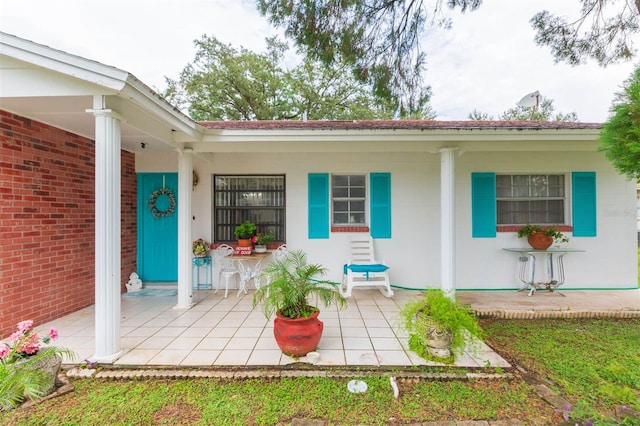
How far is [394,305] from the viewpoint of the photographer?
4.44 metres

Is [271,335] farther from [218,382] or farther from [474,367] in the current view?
[474,367]

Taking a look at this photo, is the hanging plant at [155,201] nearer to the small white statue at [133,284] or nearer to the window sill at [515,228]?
the small white statue at [133,284]

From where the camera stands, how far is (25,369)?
2.22m

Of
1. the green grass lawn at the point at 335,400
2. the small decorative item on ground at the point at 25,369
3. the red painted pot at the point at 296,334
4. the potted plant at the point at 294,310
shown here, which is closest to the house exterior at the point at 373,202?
the green grass lawn at the point at 335,400

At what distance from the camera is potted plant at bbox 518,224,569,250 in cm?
500

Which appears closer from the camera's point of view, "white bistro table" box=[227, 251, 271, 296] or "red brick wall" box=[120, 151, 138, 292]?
"white bistro table" box=[227, 251, 271, 296]

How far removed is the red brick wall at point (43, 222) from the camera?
323 cm

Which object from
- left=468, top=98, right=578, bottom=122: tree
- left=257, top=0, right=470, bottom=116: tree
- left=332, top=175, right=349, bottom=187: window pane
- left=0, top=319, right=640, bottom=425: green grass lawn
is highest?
left=468, top=98, right=578, bottom=122: tree

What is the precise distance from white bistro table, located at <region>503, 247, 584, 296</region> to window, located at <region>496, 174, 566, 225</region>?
63 centimetres

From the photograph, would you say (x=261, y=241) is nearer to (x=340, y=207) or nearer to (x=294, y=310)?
(x=340, y=207)

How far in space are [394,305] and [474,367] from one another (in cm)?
176

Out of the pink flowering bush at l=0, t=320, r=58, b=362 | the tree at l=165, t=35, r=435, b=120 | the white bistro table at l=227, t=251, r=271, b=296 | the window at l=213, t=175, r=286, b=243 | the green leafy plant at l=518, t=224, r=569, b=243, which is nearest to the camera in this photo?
the pink flowering bush at l=0, t=320, r=58, b=362

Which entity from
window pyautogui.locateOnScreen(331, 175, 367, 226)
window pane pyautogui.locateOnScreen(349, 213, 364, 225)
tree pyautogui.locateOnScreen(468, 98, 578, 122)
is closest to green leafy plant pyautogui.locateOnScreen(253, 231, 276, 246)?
window pyautogui.locateOnScreen(331, 175, 367, 226)

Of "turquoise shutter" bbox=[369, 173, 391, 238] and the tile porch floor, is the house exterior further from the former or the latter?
the tile porch floor
